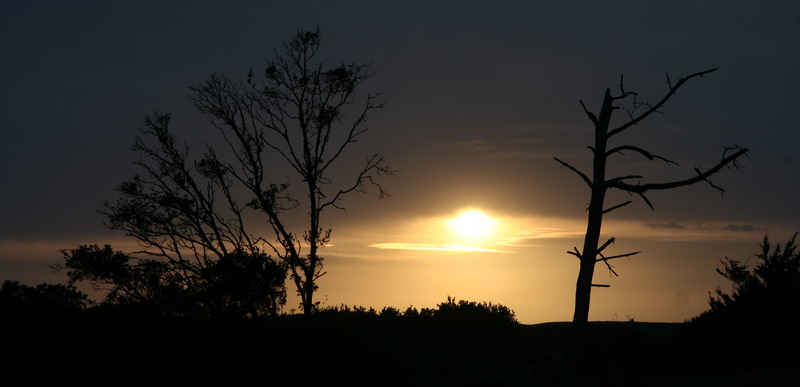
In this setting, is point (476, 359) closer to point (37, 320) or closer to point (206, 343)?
point (206, 343)

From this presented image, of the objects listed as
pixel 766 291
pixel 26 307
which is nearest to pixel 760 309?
pixel 766 291

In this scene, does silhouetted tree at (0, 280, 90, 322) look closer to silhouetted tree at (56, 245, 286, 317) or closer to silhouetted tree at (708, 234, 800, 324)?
silhouetted tree at (56, 245, 286, 317)

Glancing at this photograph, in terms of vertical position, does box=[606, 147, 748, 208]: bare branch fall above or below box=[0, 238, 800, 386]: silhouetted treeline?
above

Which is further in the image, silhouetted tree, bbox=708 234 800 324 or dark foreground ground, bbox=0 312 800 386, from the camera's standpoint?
silhouetted tree, bbox=708 234 800 324

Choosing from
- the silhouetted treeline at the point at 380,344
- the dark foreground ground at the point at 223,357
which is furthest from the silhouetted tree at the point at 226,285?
the dark foreground ground at the point at 223,357

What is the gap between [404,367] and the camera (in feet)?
59.4

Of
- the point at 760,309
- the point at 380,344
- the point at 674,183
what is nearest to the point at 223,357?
the point at 380,344

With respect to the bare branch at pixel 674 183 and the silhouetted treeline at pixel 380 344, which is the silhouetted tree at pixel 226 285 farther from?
the bare branch at pixel 674 183

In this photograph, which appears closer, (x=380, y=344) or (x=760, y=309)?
(x=380, y=344)

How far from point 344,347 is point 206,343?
3.30m

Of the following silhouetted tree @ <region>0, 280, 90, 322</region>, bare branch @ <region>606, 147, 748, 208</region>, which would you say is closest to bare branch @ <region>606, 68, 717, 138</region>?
bare branch @ <region>606, 147, 748, 208</region>

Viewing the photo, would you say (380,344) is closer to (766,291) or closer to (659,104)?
(659,104)

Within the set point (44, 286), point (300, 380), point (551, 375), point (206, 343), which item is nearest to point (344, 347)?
point (300, 380)

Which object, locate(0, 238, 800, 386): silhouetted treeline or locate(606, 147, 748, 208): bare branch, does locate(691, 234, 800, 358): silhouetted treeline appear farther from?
locate(606, 147, 748, 208): bare branch
